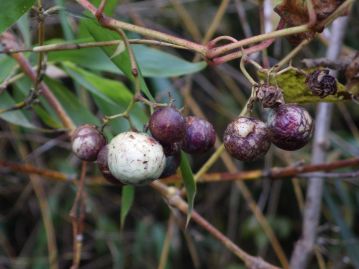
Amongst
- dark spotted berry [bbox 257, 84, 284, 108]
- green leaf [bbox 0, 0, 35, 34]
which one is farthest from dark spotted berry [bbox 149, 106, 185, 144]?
green leaf [bbox 0, 0, 35, 34]

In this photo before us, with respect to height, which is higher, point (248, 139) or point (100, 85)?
point (248, 139)

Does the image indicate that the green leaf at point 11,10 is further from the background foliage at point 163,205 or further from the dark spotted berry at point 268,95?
the background foliage at point 163,205

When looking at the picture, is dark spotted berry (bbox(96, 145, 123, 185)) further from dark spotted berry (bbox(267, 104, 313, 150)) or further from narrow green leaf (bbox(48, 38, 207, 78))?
narrow green leaf (bbox(48, 38, 207, 78))

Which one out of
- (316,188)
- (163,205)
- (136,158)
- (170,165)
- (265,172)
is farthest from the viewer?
(163,205)

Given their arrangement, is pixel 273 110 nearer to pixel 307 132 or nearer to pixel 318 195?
pixel 307 132

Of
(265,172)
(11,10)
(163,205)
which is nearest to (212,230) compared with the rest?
(265,172)

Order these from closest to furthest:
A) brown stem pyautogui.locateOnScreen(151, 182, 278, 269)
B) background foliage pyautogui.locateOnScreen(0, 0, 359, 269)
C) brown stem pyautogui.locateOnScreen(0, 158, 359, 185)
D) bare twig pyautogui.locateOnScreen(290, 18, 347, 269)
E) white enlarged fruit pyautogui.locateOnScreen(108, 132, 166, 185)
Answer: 1. white enlarged fruit pyautogui.locateOnScreen(108, 132, 166, 185)
2. brown stem pyautogui.locateOnScreen(151, 182, 278, 269)
3. brown stem pyautogui.locateOnScreen(0, 158, 359, 185)
4. bare twig pyautogui.locateOnScreen(290, 18, 347, 269)
5. background foliage pyautogui.locateOnScreen(0, 0, 359, 269)

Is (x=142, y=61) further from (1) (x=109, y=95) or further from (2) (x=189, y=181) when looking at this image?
(2) (x=189, y=181)
